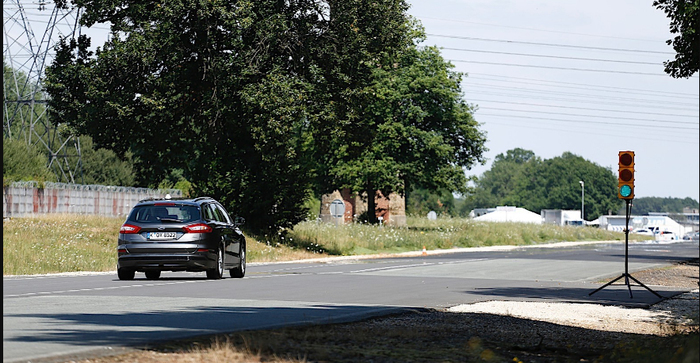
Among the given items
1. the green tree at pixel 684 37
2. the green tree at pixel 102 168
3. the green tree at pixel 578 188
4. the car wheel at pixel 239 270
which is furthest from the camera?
the green tree at pixel 578 188

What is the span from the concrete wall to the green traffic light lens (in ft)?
80.3

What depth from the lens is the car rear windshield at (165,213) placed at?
69.7ft

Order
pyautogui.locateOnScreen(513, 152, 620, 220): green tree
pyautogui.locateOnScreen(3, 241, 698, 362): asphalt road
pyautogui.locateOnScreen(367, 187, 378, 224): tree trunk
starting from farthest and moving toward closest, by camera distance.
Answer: pyautogui.locateOnScreen(513, 152, 620, 220): green tree
pyautogui.locateOnScreen(367, 187, 378, 224): tree trunk
pyautogui.locateOnScreen(3, 241, 698, 362): asphalt road

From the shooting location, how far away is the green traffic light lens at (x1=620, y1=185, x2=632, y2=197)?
19750 millimetres

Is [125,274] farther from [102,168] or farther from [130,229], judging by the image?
[102,168]

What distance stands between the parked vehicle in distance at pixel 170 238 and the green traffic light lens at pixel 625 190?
27.5ft

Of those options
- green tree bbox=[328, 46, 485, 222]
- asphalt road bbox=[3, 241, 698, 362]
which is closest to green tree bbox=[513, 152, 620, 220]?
green tree bbox=[328, 46, 485, 222]

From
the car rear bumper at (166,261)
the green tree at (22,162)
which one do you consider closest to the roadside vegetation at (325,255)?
the car rear bumper at (166,261)

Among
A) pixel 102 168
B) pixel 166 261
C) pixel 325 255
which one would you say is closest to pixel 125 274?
pixel 166 261

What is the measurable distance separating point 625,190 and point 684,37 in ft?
10.5

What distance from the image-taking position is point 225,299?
16.4 m

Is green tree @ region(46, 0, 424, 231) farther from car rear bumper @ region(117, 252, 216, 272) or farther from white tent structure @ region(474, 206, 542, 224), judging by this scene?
white tent structure @ region(474, 206, 542, 224)

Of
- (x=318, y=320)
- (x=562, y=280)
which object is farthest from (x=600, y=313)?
(x=562, y=280)

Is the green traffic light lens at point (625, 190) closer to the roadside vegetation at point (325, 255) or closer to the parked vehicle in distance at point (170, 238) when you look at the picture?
the roadside vegetation at point (325, 255)
